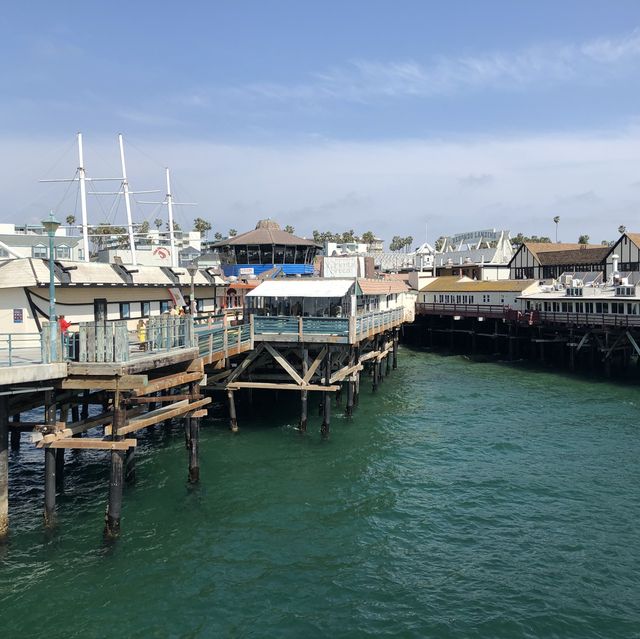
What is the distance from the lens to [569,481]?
22.6 m

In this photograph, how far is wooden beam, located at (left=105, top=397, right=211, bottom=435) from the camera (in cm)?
1750

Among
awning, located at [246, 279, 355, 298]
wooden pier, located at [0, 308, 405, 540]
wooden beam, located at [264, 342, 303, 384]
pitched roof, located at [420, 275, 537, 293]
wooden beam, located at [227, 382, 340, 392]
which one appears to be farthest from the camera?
pitched roof, located at [420, 275, 537, 293]

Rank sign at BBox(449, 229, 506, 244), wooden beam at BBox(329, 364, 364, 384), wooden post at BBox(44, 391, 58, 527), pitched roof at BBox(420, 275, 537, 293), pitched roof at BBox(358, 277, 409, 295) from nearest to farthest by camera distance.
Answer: wooden post at BBox(44, 391, 58, 527) < wooden beam at BBox(329, 364, 364, 384) < pitched roof at BBox(358, 277, 409, 295) < pitched roof at BBox(420, 275, 537, 293) < sign at BBox(449, 229, 506, 244)

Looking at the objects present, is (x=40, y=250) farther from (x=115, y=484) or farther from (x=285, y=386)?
(x=115, y=484)

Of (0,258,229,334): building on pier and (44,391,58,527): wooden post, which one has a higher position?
(0,258,229,334): building on pier

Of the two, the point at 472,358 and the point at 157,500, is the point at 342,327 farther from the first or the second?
the point at 472,358

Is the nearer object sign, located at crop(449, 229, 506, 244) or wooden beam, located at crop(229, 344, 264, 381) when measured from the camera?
wooden beam, located at crop(229, 344, 264, 381)

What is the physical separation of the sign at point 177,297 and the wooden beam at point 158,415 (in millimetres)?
13244

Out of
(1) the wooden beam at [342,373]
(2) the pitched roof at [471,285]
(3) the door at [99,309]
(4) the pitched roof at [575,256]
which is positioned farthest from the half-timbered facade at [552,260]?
(3) the door at [99,309]

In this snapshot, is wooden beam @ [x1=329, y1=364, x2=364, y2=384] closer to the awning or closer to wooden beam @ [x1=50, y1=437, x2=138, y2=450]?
the awning

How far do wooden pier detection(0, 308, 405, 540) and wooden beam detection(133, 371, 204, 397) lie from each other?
0.13 feet

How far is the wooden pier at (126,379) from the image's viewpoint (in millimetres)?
16875

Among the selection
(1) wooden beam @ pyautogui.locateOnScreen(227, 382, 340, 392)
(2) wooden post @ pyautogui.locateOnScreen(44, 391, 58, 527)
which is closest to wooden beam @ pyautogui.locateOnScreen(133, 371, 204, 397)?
(2) wooden post @ pyautogui.locateOnScreen(44, 391, 58, 527)

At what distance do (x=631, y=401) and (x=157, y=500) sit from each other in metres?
30.2
